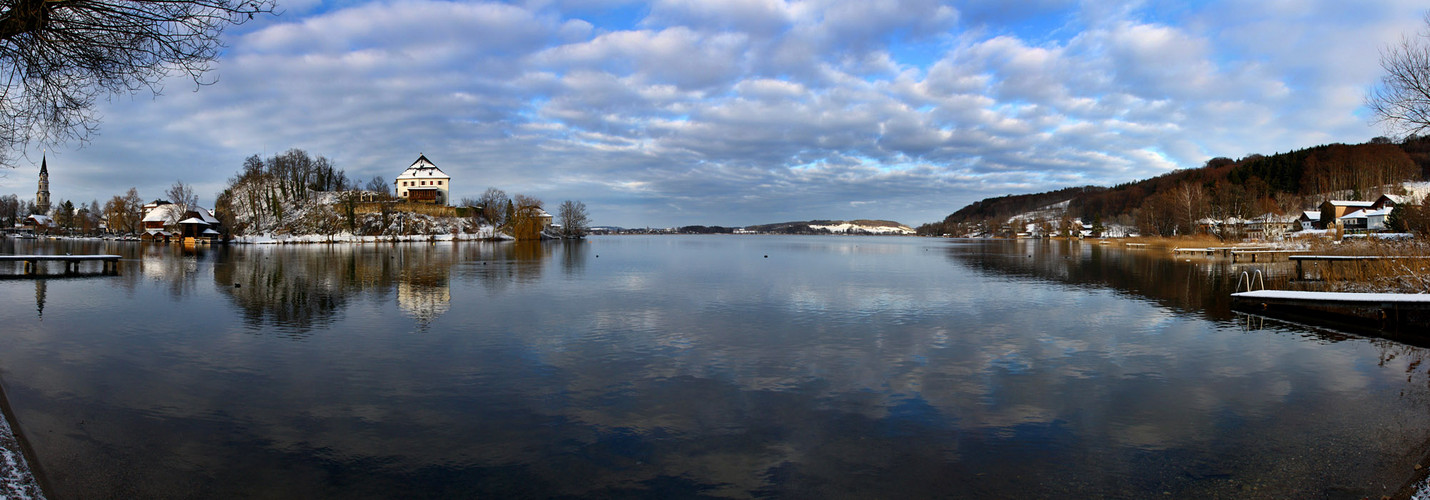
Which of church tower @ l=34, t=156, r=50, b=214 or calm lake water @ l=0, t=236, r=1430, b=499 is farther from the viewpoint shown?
church tower @ l=34, t=156, r=50, b=214

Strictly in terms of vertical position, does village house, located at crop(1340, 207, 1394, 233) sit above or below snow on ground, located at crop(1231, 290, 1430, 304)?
above

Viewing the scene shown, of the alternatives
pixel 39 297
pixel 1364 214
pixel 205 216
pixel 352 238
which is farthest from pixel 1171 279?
pixel 205 216

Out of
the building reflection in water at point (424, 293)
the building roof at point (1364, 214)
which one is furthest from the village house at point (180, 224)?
the building roof at point (1364, 214)

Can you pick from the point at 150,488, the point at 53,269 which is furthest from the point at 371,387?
the point at 53,269

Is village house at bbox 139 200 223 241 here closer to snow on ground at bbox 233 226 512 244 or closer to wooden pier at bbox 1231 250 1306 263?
snow on ground at bbox 233 226 512 244

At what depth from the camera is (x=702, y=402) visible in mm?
10055

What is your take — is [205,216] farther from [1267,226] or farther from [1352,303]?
[1267,226]

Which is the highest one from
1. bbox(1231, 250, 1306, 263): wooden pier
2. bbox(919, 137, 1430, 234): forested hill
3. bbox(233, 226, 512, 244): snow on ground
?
bbox(919, 137, 1430, 234): forested hill

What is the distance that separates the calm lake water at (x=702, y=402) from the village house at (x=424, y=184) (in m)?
99.4

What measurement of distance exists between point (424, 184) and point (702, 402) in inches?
4749

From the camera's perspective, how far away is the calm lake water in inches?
283

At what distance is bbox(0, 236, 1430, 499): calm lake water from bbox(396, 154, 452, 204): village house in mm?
99449

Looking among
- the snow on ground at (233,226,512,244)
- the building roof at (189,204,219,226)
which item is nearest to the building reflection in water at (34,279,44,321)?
the snow on ground at (233,226,512,244)

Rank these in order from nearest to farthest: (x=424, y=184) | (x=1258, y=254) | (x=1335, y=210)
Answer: (x=1258, y=254), (x=1335, y=210), (x=424, y=184)
